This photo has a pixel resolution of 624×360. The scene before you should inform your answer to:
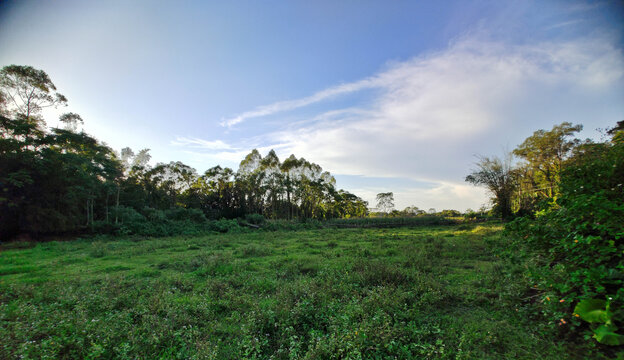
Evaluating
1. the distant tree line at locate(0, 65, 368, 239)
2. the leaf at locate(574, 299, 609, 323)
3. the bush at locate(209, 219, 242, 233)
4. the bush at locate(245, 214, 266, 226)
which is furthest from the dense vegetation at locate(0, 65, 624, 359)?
the bush at locate(245, 214, 266, 226)

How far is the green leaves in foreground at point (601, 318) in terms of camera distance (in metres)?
2.33

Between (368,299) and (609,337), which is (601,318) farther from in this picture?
(368,299)

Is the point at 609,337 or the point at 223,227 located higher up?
the point at 609,337

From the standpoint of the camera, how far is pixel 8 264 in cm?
1019

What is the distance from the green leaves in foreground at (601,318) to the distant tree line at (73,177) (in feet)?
95.3

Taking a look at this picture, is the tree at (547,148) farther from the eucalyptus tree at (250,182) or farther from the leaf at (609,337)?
the eucalyptus tree at (250,182)

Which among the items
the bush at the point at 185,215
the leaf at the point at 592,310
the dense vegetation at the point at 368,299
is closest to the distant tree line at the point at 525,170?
the dense vegetation at the point at 368,299

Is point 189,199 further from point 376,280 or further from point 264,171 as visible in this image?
point 376,280

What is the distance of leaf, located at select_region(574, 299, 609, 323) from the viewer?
2570 millimetres

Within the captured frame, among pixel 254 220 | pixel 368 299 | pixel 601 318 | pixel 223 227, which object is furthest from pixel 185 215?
pixel 601 318

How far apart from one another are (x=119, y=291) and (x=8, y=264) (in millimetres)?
9205

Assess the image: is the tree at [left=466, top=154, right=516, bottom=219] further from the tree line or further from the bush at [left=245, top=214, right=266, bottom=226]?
the bush at [left=245, top=214, right=266, bottom=226]

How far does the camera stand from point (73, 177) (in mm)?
21219

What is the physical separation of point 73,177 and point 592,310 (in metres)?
31.8
